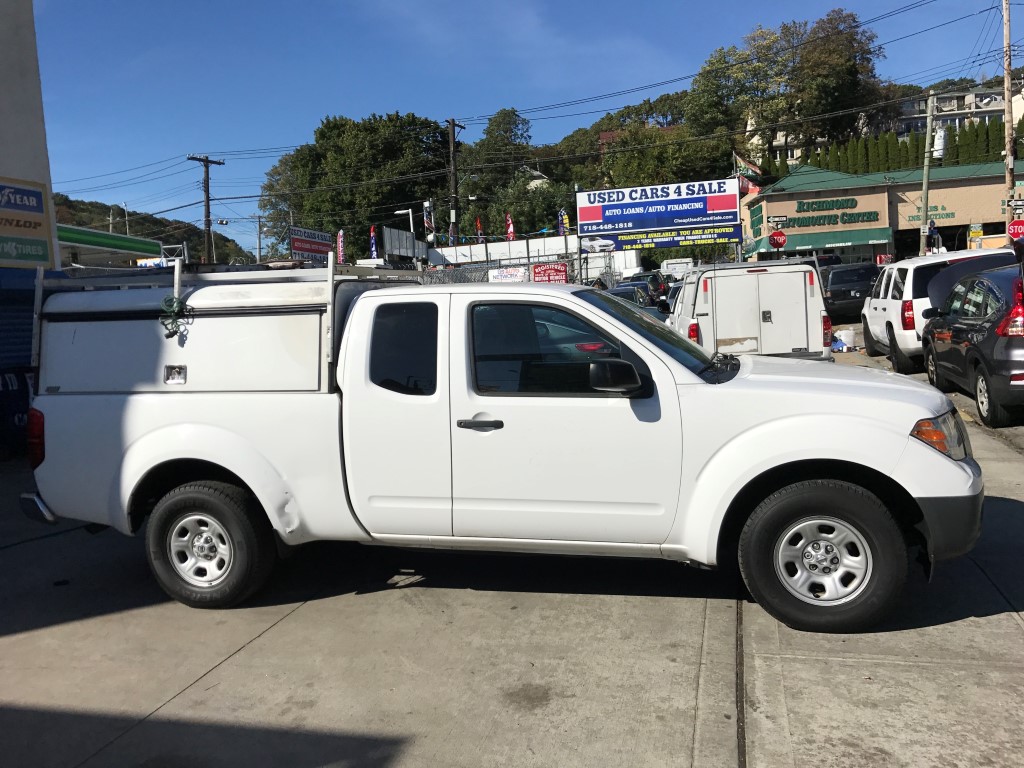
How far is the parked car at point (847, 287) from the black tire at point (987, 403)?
15314 millimetres

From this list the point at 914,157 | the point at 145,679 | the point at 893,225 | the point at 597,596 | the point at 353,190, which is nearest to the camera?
the point at 145,679

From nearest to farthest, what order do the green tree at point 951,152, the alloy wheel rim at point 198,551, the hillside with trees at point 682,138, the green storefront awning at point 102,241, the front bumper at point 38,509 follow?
the alloy wheel rim at point 198,551
the front bumper at point 38,509
the green storefront awning at point 102,241
the green tree at point 951,152
the hillside with trees at point 682,138

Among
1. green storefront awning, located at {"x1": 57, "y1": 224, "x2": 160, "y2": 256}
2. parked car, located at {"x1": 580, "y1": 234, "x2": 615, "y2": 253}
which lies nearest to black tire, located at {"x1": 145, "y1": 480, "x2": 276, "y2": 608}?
green storefront awning, located at {"x1": 57, "y1": 224, "x2": 160, "y2": 256}

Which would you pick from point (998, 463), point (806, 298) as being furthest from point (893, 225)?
point (998, 463)

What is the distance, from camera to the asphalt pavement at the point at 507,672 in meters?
3.43

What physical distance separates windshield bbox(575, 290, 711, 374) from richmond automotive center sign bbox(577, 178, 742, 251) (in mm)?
24552

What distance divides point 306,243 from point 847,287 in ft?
64.7

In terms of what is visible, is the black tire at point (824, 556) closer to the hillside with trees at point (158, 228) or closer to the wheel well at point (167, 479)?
the wheel well at point (167, 479)

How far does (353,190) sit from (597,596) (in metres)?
64.8

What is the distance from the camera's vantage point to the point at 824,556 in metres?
4.19

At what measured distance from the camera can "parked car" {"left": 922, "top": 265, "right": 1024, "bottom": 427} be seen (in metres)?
8.37

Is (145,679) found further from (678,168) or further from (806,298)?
(678,168)

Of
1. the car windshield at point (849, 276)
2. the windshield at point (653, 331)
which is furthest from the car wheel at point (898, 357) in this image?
the car windshield at point (849, 276)

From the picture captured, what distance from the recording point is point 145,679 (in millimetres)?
4195
